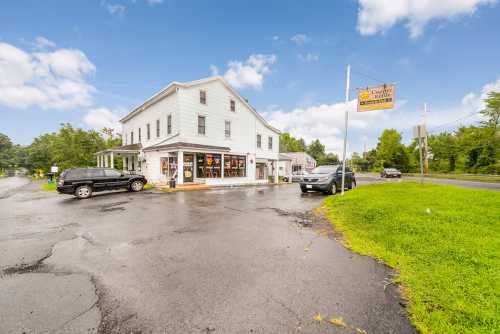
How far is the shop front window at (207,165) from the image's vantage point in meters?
18.4

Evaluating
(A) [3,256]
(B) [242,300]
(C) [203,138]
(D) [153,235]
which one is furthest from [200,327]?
(C) [203,138]

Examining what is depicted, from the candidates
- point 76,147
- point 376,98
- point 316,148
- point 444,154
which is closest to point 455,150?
point 444,154

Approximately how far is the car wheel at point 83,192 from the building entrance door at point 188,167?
6973 mm

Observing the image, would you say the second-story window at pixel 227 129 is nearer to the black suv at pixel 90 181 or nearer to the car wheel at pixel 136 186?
the car wheel at pixel 136 186

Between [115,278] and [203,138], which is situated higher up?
[203,138]

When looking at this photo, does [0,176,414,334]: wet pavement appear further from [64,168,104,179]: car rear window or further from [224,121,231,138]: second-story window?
[224,121,231,138]: second-story window

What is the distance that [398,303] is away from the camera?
2492 millimetres

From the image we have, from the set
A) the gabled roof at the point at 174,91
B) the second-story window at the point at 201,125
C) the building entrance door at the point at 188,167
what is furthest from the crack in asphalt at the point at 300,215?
the gabled roof at the point at 174,91

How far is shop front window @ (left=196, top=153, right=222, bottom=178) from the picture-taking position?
18.4 meters

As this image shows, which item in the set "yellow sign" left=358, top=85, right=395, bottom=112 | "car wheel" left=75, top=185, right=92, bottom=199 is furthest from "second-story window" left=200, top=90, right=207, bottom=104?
"yellow sign" left=358, top=85, right=395, bottom=112

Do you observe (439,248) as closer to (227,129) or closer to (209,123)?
(209,123)

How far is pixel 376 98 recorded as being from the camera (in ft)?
31.3

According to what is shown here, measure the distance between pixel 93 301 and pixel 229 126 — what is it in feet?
62.4

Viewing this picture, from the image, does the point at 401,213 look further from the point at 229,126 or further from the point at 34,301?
the point at 229,126
